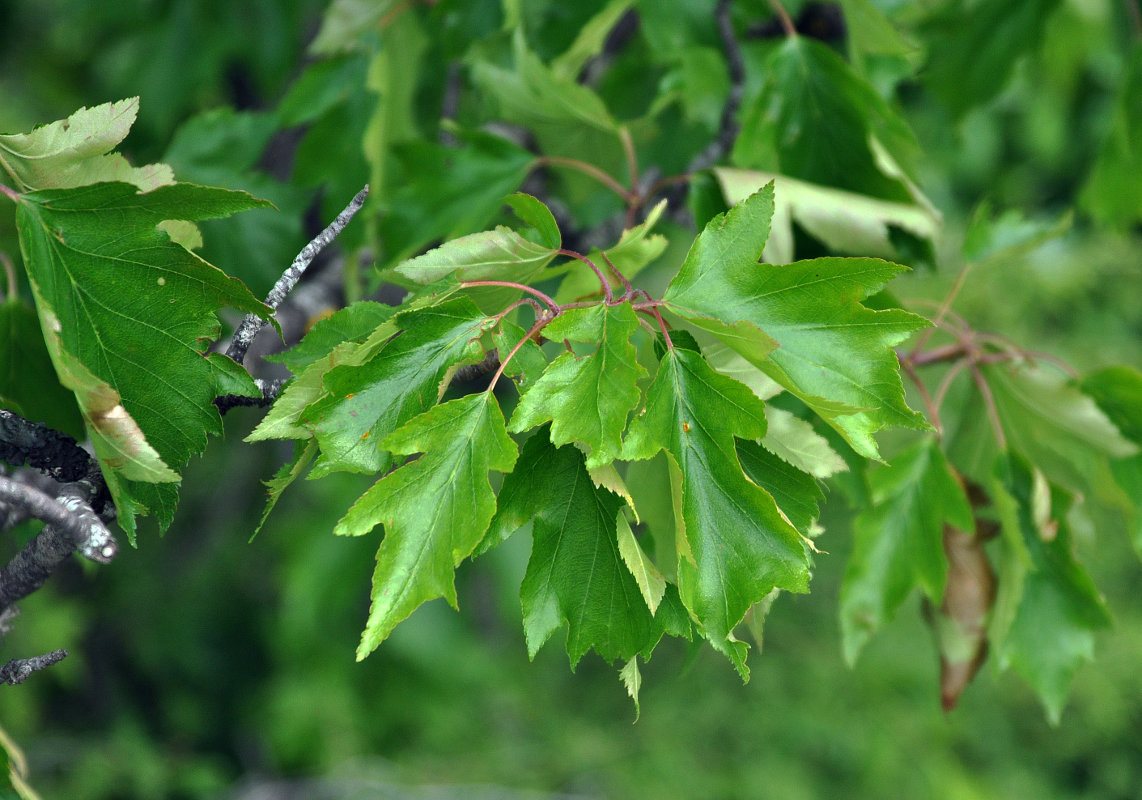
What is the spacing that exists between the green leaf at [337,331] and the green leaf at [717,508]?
14 cm

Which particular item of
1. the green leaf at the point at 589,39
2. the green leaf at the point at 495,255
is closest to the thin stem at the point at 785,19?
the green leaf at the point at 589,39

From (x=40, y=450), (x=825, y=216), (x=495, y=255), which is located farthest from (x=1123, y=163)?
(x=40, y=450)

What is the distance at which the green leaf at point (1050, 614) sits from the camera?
→ 0.73m

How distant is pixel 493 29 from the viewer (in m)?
0.92

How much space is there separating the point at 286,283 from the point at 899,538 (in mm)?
524

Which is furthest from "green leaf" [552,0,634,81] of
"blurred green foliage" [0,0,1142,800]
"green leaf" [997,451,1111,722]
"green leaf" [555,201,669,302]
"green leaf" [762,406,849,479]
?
Answer: "blurred green foliage" [0,0,1142,800]

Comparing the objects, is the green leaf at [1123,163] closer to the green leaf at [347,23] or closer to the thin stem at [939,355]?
the thin stem at [939,355]

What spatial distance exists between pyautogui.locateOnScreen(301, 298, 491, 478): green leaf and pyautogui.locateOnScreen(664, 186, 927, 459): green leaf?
11 centimetres

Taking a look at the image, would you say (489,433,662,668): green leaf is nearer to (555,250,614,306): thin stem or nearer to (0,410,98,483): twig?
(555,250,614,306): thin stem

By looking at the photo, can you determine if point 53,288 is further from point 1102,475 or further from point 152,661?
point 152,661

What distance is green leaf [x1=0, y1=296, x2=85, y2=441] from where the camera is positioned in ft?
1.79

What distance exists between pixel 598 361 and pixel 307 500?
1868mm

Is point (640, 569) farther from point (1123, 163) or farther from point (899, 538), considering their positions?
point (1123, 163)

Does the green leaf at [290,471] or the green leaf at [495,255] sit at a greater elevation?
the green leaf at [495,255]
